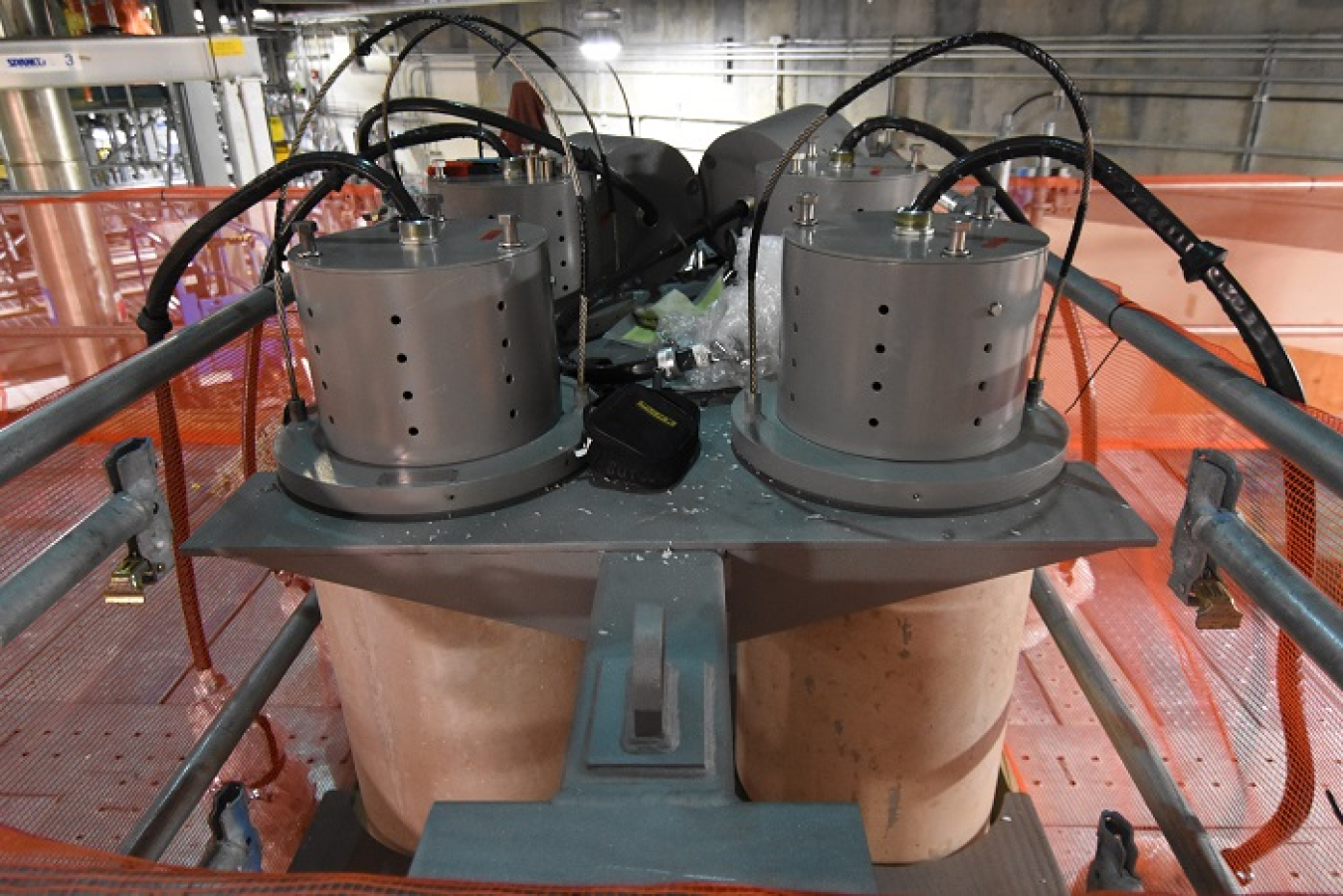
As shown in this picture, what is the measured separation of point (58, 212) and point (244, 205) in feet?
13.2

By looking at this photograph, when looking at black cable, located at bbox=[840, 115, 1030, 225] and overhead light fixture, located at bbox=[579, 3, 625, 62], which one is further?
overhead light fixture, located at bbox=[579, 3, 625, 62]

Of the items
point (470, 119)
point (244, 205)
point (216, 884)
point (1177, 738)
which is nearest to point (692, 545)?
point (216, 884)

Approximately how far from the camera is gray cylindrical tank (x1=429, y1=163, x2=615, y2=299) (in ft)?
5.25

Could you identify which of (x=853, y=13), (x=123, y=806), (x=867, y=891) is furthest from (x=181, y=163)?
(x=867, y=891)

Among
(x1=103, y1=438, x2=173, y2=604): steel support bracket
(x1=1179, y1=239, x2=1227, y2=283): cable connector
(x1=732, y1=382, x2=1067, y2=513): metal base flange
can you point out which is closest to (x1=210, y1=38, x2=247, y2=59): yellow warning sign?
(x1=103, y1=438, x2=173, y2=604): steel support bracket

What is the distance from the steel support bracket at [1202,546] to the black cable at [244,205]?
101 centimetres

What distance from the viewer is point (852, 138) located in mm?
1897

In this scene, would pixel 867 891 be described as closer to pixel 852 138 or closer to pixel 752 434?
pixel 752 434

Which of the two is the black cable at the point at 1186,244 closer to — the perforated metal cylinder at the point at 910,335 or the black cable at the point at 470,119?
the perforated metal cylinder at the point at 910,335

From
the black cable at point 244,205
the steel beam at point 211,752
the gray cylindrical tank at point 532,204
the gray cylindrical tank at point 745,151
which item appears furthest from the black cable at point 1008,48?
the gray cylindrical tank at point 745,151

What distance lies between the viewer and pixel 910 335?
973mm

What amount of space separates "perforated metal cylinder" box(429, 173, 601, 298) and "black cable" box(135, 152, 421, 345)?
0.37 meters

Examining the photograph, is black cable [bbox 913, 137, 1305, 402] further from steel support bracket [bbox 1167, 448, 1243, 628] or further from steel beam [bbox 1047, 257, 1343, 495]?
steel support bracket [bbox 1167, 448, 1243, 628]

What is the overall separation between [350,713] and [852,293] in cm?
102
